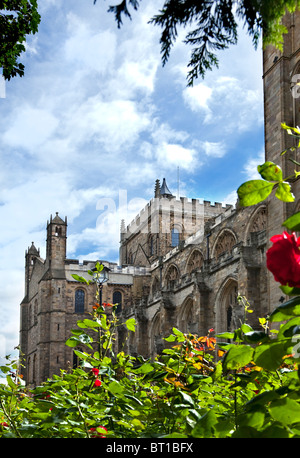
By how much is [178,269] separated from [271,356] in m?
37.5

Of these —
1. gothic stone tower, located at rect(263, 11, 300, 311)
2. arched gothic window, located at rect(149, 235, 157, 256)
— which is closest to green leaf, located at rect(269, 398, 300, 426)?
gothic stone tower, located at rect(263, 11, 300, 311)

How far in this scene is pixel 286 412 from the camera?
1.88m

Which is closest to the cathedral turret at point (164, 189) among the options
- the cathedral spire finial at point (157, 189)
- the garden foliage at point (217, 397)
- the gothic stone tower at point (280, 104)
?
the cathedral spire finial at point (157, 189)

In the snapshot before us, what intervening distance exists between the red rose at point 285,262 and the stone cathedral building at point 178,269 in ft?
48.0

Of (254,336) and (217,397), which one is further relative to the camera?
(217,397)

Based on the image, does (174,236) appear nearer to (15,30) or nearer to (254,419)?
(15,30)

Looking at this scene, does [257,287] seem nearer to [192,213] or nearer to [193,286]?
[193,286]

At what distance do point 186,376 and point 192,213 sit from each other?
47664 mm

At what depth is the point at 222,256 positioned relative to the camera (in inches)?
1088

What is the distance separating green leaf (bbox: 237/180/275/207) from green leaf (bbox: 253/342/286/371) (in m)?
0.56

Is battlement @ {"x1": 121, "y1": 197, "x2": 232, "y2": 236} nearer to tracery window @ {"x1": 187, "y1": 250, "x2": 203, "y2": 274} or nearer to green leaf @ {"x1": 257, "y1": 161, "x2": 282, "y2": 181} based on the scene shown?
tracery window @ {"x1": 187, "y1": 250, "x2": 203, "y2": 274}

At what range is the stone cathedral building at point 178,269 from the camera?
1794cm

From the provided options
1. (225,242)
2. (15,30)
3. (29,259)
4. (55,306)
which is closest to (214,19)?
(15,30)

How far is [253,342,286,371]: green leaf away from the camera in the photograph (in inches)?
82.6
